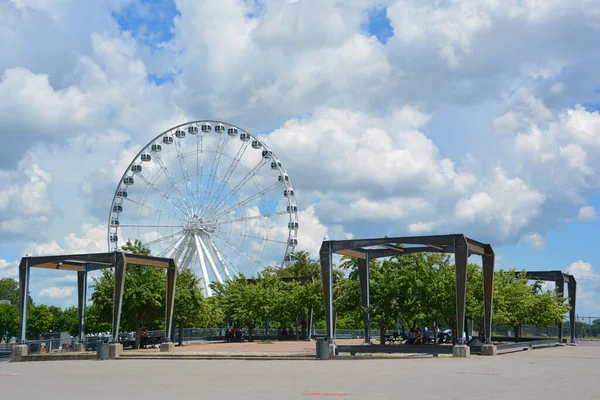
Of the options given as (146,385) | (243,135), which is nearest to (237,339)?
(243,135)

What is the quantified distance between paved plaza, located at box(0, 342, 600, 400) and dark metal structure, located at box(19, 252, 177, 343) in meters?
9.99

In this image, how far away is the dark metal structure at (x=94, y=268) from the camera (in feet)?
106

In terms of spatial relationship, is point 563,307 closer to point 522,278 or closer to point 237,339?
point 522,278

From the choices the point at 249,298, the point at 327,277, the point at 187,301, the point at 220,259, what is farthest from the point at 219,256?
the point at 327,277

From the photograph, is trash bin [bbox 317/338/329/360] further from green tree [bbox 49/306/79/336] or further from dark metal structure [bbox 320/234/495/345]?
green tree [bbox 49/306/79/336]

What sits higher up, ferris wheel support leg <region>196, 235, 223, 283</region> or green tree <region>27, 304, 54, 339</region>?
ferris wheel support leg <region>196, 235, 223, 283</region>

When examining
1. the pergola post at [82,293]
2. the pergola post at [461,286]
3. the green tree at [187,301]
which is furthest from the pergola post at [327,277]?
the pergola post at [82,293]

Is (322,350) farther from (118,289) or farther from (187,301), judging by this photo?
(187,301)

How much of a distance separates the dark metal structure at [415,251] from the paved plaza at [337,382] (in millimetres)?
4027

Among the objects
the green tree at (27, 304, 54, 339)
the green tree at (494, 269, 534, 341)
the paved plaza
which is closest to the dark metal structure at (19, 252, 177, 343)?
the paved plaza

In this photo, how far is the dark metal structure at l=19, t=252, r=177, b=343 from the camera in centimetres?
3238

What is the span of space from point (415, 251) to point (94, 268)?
1683cm

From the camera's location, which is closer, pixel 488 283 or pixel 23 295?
pixel 488 283

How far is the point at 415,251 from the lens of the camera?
31734mm
